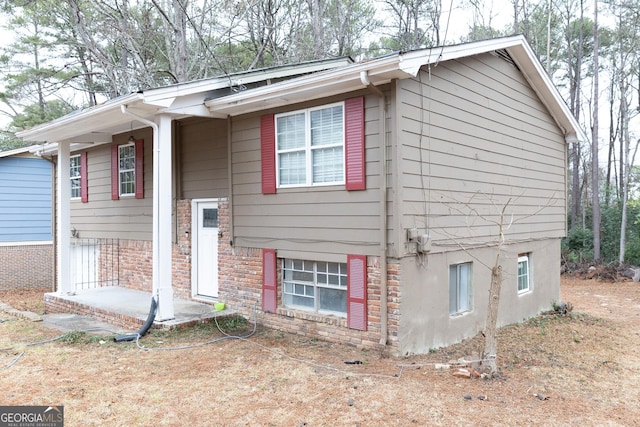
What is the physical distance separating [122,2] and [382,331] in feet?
41.8

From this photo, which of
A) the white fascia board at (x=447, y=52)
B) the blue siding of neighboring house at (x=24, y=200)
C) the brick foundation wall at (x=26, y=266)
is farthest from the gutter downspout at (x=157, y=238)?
the blue siding of neighboring house at (x=24, y=200)

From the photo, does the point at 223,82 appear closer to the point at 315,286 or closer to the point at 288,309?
the point at 315,286

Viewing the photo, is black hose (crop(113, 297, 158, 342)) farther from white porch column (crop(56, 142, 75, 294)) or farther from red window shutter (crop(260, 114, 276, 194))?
white porch column (crop(56, 142, 75, 294))

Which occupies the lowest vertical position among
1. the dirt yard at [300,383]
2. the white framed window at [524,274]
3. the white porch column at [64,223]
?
the dirt yard at [300,383]

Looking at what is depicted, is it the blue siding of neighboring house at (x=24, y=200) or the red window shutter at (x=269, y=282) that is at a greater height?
the blue siding of neighboring house at (x=24, y=200)

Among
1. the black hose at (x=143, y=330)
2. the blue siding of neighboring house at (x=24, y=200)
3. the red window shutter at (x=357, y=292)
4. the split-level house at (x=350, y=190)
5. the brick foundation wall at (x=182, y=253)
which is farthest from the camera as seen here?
the blue siding of neighboring house at (x=24, y=200)

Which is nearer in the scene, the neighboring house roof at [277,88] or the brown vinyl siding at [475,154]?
the neighboring house roof at [277,88]

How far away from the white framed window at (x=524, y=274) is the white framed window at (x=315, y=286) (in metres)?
4.33

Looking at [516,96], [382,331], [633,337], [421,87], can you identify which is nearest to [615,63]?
[516,96]

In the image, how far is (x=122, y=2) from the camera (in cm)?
→ 1380

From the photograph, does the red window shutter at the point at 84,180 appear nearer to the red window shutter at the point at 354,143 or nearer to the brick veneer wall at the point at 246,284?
the brick veneer wall at the point at 246,284

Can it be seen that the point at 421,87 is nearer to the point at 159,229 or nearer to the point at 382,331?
the point at 382,331

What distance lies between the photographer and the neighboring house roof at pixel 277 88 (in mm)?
5738

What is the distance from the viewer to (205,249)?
8.73 metres
